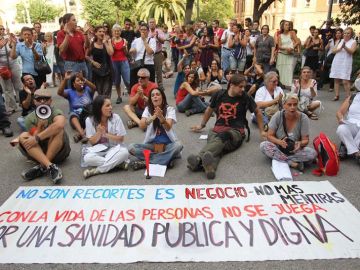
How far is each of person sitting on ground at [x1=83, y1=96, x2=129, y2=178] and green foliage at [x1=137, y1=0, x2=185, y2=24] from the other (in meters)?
28.4

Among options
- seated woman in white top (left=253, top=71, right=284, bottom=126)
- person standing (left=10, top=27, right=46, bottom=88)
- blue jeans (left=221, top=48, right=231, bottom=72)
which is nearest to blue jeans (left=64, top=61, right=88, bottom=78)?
person standing (left=10, top=27, right=46, bottom=88)

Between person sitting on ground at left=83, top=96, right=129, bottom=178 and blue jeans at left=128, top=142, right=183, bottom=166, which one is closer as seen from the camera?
person sitting on ground at left=83, top=96, right=129, bottom=178

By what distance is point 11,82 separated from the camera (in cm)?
750

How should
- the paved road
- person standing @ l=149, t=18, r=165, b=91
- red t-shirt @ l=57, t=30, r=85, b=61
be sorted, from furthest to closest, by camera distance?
person standing @ l=149, t=18, r=165, b=91 → red t-shirt @ l=57, t=30, r=85, b=61 → the paved road

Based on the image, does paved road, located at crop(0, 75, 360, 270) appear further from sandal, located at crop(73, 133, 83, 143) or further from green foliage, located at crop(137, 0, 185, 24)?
green foliage, located at crop(137, 0, 185, 24)

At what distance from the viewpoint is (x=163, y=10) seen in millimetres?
31547

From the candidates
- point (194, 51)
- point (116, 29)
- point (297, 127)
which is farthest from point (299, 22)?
point (297, 127)

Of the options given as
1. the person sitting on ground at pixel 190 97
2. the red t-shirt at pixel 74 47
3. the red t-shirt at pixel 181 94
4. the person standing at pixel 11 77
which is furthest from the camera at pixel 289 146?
the person standing at pixel 11 77

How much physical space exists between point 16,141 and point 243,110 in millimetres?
3233

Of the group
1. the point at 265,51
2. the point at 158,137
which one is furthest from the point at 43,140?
the point at 265,51

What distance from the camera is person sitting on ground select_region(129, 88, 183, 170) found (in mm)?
4723

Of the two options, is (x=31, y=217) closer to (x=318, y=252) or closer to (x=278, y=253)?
(x=278, y=253)

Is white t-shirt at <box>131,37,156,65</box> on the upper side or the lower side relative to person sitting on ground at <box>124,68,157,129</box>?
upper

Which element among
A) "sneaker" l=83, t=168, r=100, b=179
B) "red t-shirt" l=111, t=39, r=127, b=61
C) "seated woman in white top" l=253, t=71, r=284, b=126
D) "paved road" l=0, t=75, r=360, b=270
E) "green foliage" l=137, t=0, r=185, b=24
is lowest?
"paved road" l=0, t=75, r=360, b=270
